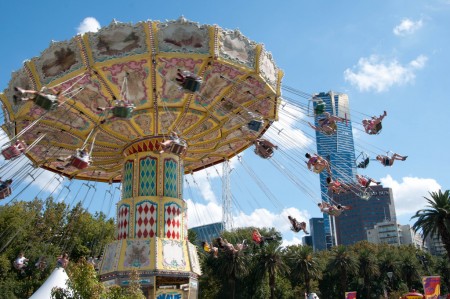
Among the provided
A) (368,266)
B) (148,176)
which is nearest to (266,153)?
(148,176)

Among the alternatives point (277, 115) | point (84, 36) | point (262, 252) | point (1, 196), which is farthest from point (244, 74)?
point (262, 252)

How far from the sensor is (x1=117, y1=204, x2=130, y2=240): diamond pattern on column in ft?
59.1

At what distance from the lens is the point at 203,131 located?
1984 cm

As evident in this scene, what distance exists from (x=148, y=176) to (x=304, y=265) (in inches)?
1056

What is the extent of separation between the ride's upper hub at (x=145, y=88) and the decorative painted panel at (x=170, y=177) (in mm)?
1147

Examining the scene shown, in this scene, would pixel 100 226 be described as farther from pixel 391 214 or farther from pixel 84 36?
pixel 391 214

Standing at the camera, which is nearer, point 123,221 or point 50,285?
point 123,221

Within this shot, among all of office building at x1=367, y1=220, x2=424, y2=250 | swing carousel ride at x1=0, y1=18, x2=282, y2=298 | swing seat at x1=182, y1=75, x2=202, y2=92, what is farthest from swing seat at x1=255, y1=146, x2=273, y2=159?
office building at x1=367, y1=220, x2=424, y2=250

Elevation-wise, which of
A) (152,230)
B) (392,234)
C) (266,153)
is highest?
(392,234)

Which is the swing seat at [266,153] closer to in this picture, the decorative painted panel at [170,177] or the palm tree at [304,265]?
the decorative painted panel at [170,177]

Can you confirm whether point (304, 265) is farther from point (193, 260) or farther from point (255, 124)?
point (255, 124)

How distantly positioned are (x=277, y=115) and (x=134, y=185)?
5927mm

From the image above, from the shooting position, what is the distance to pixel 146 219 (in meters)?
17.8

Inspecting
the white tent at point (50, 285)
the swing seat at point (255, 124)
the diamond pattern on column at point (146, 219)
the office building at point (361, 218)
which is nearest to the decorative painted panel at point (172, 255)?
the diamond pattern on column at point (146, 219)
